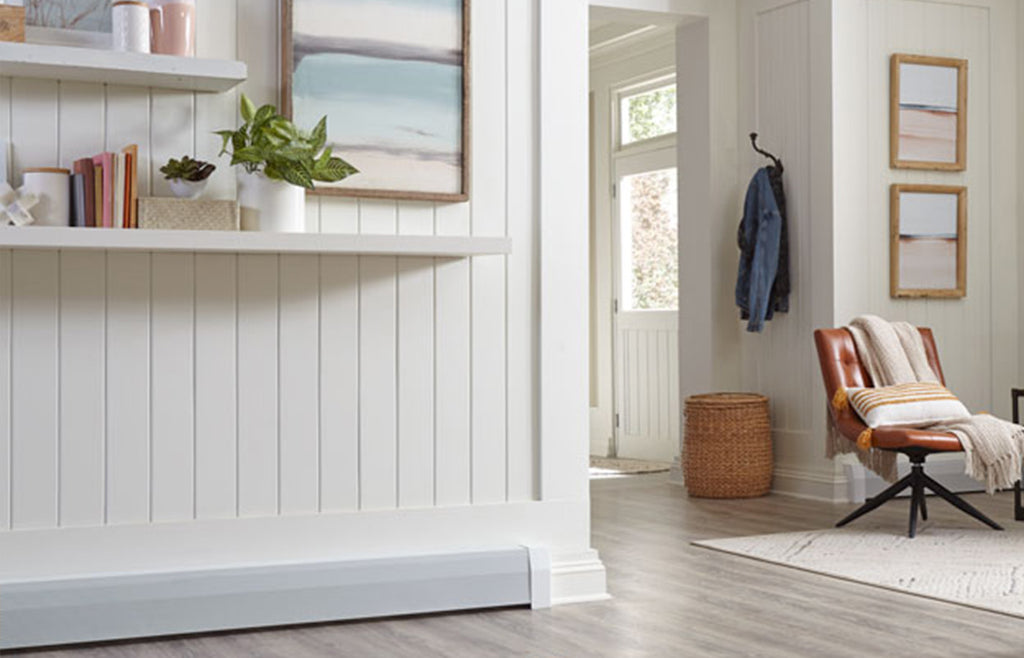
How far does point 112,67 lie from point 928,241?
440 centimetres

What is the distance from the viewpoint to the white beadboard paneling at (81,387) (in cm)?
332

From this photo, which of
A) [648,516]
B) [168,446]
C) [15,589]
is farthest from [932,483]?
[15,589]

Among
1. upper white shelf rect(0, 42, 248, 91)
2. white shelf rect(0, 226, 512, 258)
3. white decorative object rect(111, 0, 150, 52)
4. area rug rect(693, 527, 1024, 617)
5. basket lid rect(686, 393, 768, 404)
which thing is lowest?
area rug rect(693, 527, 1024, 617)

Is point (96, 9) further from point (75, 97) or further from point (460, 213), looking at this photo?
point (460, 213)

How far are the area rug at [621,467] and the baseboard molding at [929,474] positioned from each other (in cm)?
152

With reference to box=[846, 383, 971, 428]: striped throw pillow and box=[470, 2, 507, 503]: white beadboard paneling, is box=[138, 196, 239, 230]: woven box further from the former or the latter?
box=[846, 383, 971, 428]: striped throw pillow

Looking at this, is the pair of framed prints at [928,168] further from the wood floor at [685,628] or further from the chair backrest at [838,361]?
the wood floor at [685,628]

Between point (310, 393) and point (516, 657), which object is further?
point (310, 393)

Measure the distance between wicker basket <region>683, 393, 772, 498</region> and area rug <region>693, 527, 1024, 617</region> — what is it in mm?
1094

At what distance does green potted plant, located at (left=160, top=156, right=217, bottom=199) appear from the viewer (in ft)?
10.9

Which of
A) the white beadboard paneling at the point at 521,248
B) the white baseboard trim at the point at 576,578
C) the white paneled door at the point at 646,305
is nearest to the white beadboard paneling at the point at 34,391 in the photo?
the white beadboard paneling at the point at 521,248

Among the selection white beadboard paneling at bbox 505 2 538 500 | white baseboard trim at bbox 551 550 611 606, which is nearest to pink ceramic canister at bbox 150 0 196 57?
white beadboard paneling at bbox 505 2 538 500

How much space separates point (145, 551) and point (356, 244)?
3.06ft

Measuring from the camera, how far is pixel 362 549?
3602mm
